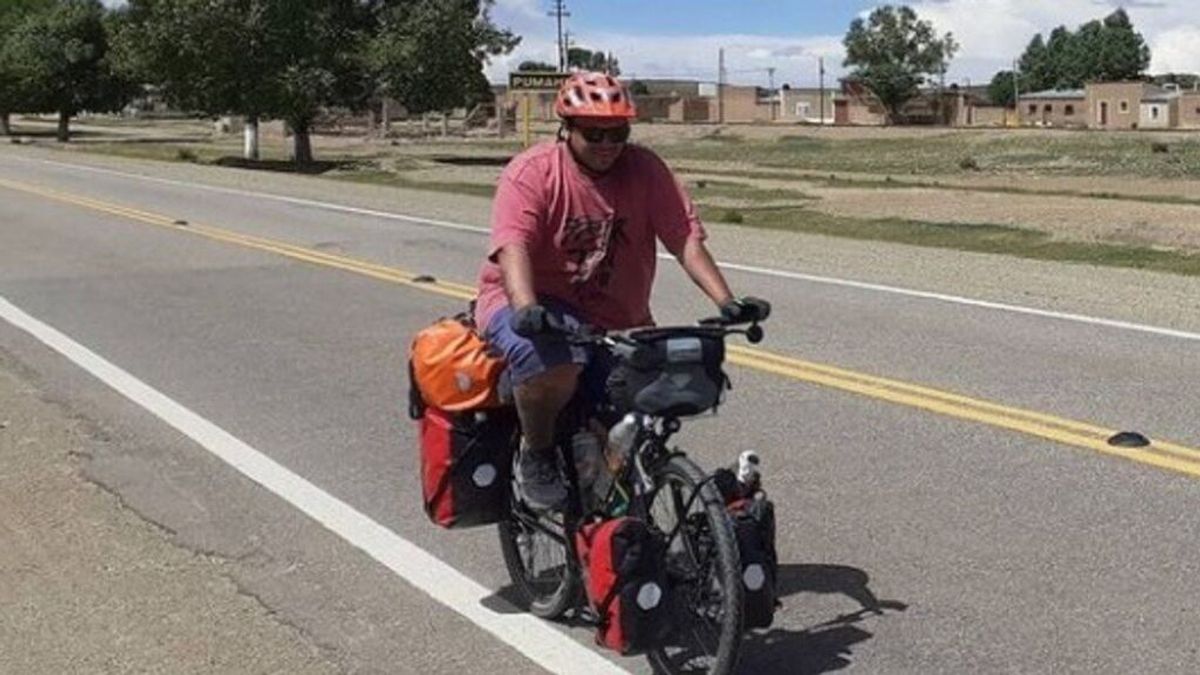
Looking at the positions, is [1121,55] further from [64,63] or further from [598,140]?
[598,140]

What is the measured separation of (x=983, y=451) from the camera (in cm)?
693

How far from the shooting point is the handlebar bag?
4.09 m

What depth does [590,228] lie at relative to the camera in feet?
15.0

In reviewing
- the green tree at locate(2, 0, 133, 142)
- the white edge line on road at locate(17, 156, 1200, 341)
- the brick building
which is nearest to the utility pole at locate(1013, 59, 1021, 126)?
the brick building

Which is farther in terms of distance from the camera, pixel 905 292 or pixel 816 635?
pixel 905 292

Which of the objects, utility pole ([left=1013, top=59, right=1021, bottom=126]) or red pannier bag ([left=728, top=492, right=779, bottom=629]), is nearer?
red pannier bag ([left=728, top=492, right=779, bottom=629])

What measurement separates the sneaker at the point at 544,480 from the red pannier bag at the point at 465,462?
8.1 inches

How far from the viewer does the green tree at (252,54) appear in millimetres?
44031

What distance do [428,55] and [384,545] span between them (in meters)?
39.8

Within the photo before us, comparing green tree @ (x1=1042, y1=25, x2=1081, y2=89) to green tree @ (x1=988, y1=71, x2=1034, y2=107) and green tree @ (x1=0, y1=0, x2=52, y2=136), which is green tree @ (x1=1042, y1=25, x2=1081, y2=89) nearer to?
green tree @ (x1=988, y1=71, x2=1034, y2=107)

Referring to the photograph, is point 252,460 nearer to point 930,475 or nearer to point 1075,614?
point 930,475

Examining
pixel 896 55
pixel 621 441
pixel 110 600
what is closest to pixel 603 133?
pixel 621 441

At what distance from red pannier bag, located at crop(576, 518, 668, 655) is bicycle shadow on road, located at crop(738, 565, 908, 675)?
1.60 ft

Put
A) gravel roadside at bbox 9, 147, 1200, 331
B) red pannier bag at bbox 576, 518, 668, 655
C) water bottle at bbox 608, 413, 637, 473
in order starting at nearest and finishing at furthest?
red pannier bag at bbox 576, 518, 668, 655
water bottle at bbox 608, 413, 637, 473
gravel roadside at bbox 9, 147, 1200, 331
